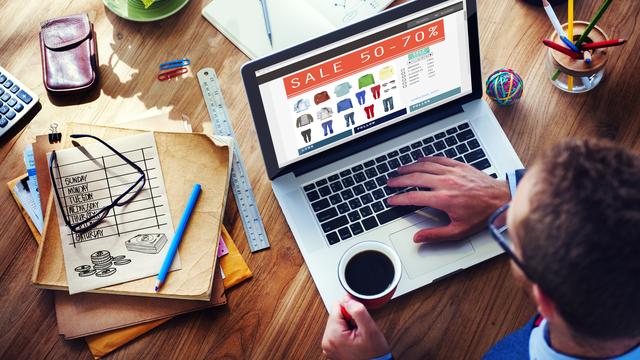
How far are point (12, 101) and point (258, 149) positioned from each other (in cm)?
52

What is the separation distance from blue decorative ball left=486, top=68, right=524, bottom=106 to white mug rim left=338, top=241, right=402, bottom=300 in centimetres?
41

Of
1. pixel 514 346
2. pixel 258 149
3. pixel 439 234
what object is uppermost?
pixel 258 149

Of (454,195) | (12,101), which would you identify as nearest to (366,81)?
(454,195)

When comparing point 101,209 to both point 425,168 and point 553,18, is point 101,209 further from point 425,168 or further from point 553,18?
point 553,18

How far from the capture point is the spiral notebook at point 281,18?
4.05ft

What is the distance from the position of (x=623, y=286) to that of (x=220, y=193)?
702 millimetres

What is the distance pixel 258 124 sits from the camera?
1.02 meters

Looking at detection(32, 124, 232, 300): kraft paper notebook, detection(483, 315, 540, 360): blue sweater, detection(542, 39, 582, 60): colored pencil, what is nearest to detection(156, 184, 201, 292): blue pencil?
detection(32, 124, 232, 300): kraft paper notebook

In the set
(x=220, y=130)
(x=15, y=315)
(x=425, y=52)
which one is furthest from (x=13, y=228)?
(x=425, y=52)

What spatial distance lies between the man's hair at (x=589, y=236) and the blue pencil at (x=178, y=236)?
61 cm

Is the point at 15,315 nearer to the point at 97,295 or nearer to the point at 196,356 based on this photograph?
the point at 97,295

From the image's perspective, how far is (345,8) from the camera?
1265 mm

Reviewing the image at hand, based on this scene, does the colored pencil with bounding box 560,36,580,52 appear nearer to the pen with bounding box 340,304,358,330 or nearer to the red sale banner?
the red sale banner

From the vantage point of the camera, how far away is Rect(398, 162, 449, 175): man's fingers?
3.63ft
